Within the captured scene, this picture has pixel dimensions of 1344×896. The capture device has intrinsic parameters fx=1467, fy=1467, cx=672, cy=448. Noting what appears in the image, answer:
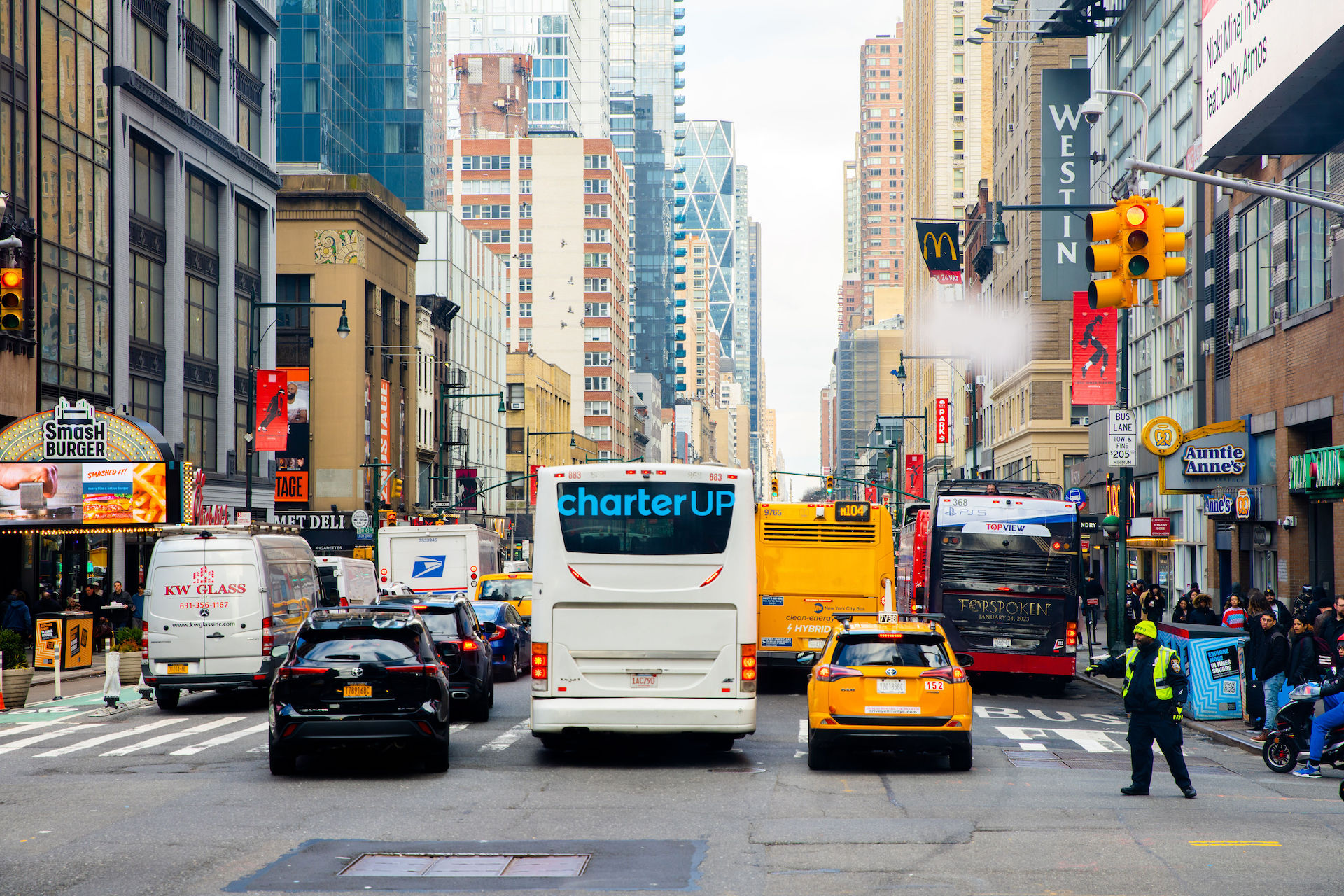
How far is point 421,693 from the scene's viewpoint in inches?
633

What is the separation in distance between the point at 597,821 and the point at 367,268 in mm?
66121

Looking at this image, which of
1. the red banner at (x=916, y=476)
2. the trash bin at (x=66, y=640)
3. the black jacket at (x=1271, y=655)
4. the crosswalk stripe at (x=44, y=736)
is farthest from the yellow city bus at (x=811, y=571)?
the red banner at (x=916, y=476)

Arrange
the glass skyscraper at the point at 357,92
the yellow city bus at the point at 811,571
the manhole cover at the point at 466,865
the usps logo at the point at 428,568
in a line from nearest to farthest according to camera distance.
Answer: the manhole cover at the point at 466,865, the yellow city bus at the point at 811,571, the usps logo at the point at 428,568, the glass skyscraper at the point at 357,92

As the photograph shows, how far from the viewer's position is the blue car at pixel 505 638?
97.9 feet

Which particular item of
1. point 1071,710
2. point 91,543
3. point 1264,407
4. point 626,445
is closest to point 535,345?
point 626,445

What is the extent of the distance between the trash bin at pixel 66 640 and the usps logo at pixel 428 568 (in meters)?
11.7

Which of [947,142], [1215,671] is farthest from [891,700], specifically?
[947,142]

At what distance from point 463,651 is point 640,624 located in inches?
240

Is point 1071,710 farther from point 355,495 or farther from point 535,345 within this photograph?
point 535,345

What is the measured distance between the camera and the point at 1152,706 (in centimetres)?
1480

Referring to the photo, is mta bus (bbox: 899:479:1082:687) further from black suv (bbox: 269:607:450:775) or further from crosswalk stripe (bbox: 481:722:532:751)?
black suv (bbox: 269:607:450:775)

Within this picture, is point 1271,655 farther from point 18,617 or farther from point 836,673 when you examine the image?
point 18,617

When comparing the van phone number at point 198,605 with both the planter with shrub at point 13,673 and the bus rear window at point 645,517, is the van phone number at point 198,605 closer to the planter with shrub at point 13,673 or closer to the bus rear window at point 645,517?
the planter with shrub at point 13,673

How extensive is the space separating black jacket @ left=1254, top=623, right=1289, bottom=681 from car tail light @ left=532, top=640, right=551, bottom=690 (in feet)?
33.1
